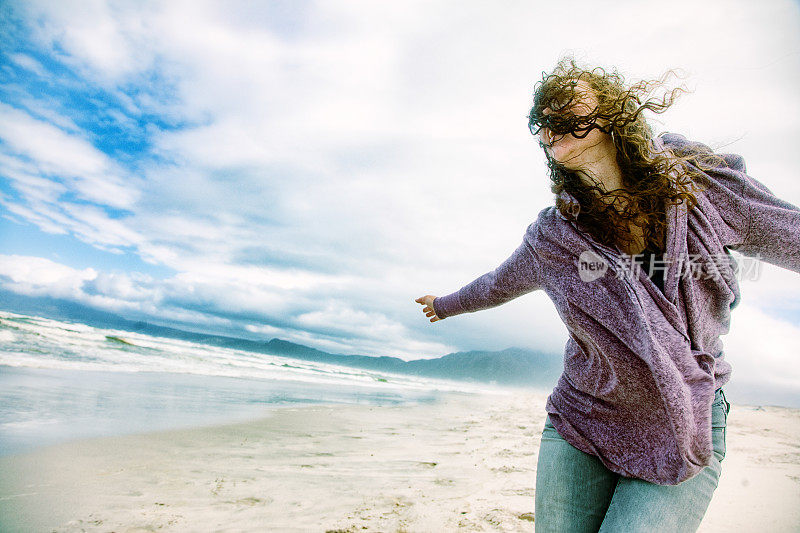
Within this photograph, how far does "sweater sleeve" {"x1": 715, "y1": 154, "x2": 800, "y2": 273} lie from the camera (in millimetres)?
1389

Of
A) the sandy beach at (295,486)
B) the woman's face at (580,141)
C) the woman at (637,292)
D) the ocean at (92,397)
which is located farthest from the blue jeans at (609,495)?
the ocean at (92,397)

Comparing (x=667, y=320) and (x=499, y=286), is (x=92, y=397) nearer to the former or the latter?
(x=499, y=286)

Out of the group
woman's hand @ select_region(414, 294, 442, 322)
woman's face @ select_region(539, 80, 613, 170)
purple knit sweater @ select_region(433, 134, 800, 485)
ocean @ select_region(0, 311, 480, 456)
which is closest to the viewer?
purple knit sweater @ select_region(433, 134, 800, 485)

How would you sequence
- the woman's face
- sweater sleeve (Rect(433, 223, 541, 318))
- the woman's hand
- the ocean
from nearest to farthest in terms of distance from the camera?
the woman's face, sweater sleeve (Rect(433, 223, 541, 318)), the woman's hand, the ocean

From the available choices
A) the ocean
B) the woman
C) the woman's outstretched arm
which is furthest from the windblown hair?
the ocean

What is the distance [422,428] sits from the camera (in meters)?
7.65

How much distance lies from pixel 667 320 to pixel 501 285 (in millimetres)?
695

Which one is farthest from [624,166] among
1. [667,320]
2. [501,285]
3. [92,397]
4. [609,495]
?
[92,397]

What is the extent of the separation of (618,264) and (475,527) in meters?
2.40

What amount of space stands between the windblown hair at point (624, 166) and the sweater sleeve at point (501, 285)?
26 cm

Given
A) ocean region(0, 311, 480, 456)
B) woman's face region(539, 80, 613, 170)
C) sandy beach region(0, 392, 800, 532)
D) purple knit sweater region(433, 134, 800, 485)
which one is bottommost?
sandy beach region(0, 392, 800, 532)

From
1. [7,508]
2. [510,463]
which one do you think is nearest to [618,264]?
[7,508]

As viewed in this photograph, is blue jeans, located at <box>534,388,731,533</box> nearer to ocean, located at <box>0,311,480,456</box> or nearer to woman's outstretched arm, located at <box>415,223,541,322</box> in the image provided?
woman's outstretched arm, located at <box>415,223,541,322</box>

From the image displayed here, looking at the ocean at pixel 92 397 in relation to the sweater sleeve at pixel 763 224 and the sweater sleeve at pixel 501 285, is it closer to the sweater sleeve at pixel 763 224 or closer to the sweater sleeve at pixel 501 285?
the sweater sleeve at pixel 501 285
